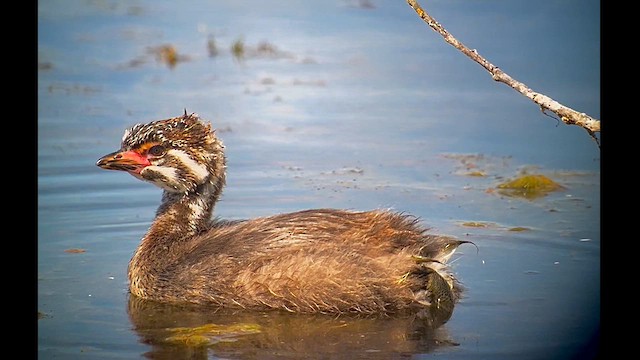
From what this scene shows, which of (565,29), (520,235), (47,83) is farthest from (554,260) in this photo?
(47,83)

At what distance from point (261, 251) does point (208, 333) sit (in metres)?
0.57

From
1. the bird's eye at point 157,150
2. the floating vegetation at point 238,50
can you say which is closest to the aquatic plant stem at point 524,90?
the floating vegetation at point 238,50

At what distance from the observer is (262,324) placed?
6121 mm

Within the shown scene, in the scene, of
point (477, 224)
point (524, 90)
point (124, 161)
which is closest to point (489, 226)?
point (477, 224)

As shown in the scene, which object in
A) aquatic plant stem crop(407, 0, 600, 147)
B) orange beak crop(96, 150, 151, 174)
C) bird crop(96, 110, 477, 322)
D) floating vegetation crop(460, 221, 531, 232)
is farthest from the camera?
floating vegetation crop(460, 221, 531, 232)

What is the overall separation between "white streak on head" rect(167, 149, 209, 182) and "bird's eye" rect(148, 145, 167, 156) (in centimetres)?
4

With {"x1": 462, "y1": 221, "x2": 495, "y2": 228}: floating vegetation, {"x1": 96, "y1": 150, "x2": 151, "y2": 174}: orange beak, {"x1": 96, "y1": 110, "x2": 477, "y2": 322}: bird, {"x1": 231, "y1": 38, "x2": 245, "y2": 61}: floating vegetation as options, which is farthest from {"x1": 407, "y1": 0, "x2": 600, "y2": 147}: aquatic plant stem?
{"x1": 96, "y1": 150, "x2": 151, "y2": 174}: orange beak

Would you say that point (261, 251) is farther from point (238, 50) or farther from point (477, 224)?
point (477, 224)

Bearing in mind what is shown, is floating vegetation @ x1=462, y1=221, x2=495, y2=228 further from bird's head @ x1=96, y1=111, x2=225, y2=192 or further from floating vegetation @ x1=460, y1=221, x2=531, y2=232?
bird's head @ x1=96, y1=111, x2=225, y2=192

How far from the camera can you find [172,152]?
21.9 ft

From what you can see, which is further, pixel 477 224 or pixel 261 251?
pixel 477 224

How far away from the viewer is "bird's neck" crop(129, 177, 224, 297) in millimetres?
6668

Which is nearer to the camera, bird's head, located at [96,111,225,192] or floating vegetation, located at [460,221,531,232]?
bird's head, located at [96,111,225,192]

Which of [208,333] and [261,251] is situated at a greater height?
[261,251]
